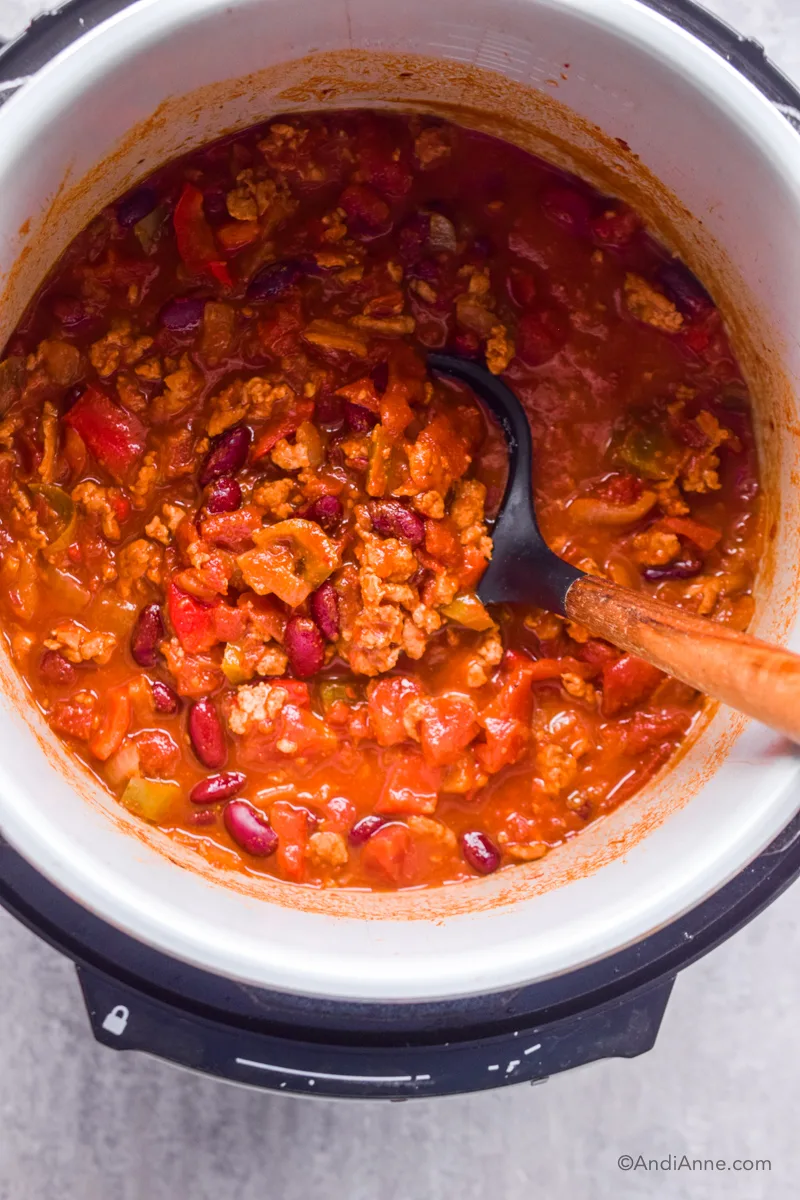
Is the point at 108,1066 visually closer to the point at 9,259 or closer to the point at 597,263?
the point at 9,259

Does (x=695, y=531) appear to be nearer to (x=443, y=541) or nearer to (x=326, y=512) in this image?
(x=443, y=541)

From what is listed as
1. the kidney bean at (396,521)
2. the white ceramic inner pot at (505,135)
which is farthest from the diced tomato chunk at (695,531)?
the kidney bean at (396,521)

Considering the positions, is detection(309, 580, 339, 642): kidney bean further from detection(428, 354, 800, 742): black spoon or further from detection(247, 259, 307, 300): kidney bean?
detection(247, 259, 307, 300): kidney bean

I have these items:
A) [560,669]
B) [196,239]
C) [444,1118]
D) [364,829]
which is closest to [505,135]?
[196,239]

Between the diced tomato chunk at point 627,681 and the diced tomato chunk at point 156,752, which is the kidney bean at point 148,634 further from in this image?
the diced tomato chunk at point 627,681

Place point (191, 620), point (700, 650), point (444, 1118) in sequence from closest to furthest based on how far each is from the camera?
point (700, 650) < point (191, 620) < point (444, 1118)

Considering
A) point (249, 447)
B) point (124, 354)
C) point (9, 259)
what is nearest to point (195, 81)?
point (9, 259)
